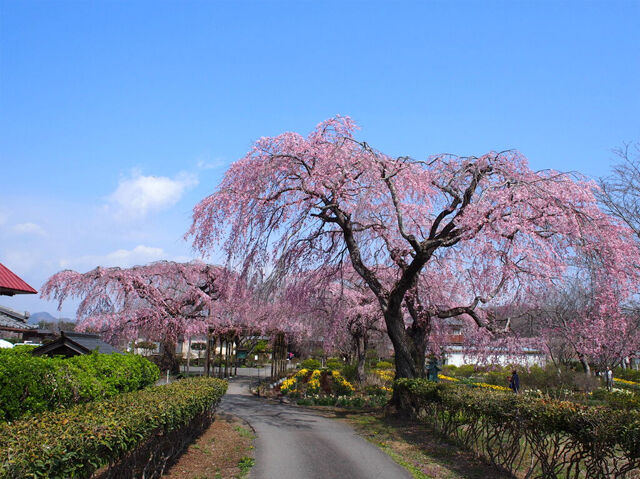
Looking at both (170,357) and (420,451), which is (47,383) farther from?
(170,357)

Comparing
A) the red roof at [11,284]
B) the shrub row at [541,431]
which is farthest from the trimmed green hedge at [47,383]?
the shrub row at [541,431]

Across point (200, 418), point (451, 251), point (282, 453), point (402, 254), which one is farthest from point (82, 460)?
point (451, 251)

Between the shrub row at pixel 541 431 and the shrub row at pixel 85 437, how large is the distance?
5.59 m

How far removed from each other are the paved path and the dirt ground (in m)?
0.27

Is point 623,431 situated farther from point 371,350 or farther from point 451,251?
point 371,350

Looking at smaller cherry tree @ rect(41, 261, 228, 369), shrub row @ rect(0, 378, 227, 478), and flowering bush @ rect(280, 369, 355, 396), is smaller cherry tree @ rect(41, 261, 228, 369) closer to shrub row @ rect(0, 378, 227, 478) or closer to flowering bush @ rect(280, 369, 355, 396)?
flowering bush @ rect(280, 369, 355, 396)

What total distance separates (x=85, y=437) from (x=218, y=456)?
5681 millimetres

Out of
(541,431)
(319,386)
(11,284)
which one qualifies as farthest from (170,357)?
(541,431)

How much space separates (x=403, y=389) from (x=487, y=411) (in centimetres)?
578

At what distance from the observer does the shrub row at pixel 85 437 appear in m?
4.04

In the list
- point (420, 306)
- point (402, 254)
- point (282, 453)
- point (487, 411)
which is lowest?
point (282, 453)

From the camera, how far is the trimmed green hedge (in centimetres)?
714

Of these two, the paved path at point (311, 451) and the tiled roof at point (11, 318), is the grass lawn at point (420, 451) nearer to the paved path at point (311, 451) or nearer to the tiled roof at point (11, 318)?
the paved path at point (311, 451)

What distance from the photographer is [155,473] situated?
7254mm
